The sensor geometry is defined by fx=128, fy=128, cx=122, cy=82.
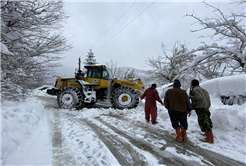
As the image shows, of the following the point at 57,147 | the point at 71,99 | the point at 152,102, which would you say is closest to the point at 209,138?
the point at 152,102

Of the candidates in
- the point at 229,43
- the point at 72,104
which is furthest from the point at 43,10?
the point at 229,43

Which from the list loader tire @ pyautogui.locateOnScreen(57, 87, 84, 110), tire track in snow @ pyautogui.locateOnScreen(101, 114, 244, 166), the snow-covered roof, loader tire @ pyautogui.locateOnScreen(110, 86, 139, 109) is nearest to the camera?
tire track in snow @ pyautogui.locateOnScreen(101, 114, 244, 166)

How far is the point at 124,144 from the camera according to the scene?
2.89 meters

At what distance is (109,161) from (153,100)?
287cm

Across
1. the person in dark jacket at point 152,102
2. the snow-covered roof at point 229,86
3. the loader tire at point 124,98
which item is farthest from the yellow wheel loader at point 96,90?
the snow-covered roof at point 229,86

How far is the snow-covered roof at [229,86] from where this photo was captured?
408 cm

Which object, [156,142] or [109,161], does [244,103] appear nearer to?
[156,142]

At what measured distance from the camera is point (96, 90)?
7723 mm

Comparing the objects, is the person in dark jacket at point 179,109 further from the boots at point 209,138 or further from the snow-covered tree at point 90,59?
the snow-covered tree at point 90,59

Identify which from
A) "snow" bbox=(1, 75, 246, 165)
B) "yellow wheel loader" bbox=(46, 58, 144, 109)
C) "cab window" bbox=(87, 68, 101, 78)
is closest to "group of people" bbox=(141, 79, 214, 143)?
"snow" bbox=(1, 75, 246, 165)

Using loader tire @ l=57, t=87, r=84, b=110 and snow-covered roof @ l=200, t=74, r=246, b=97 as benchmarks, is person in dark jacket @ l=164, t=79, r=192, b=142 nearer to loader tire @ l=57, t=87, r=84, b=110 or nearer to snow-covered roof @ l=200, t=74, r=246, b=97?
snow-covered roof @ l=200, t=74, r=246, b=97

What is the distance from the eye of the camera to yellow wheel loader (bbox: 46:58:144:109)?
673 cm

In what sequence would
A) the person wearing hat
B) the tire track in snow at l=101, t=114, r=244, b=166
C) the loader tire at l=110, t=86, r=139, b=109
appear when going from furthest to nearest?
A: the loader tire at l=110, t=86, r=139, b=109
the person wearing hat
the tire track in snow at l=101, t=114, r=244, b=166

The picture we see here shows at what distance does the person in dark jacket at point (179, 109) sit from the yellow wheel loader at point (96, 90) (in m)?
3.40
